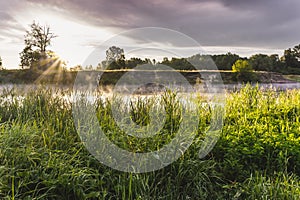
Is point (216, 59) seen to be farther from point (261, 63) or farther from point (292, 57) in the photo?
point (292, 57)

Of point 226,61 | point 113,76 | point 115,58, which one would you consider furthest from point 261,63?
point 115,58

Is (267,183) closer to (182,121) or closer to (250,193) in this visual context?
(250,193)

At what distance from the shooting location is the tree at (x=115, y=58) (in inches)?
180

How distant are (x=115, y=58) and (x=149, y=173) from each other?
7.92ft

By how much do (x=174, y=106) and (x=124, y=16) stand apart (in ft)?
8.91

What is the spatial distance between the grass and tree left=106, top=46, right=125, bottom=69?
0.78 m

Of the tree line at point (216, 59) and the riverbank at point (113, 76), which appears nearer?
the riverbank at point (113, 76)

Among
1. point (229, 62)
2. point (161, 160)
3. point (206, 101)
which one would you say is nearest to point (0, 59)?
point (229, 62)

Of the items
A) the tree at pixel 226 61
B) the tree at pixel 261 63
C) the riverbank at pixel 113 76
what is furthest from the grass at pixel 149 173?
the tree at pixel 261 63

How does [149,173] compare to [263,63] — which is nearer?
[149,173]

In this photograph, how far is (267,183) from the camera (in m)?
3.13

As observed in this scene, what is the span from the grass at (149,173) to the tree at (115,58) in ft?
2.57

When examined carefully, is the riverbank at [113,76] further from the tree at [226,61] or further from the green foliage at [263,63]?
the tree at [226,61]

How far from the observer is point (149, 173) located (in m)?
3.08
